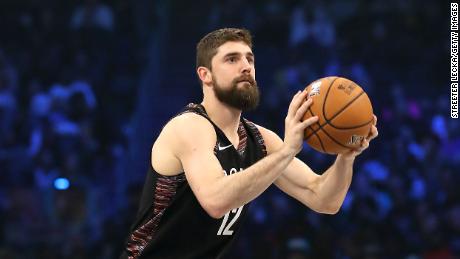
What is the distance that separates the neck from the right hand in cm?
55

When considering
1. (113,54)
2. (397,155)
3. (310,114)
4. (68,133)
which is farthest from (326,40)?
(310,114)

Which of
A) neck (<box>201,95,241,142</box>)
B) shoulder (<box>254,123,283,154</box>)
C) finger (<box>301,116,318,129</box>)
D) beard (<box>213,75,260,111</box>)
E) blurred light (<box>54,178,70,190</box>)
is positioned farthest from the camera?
blurred light (<box>54,178,70,190</box>)

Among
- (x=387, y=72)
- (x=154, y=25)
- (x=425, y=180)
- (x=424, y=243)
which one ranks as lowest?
(x=424, y=243)

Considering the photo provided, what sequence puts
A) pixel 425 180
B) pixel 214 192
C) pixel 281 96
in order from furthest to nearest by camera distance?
pixel 281 96 → pixel 425 180 → pixel 214 192

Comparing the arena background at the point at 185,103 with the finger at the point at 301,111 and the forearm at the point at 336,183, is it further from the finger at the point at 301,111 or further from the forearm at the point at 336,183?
the finger at the point at 301,111

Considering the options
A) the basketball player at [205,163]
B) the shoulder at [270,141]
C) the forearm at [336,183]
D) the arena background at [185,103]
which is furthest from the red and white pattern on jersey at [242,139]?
the arena background at [185,103]

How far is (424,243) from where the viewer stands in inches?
320

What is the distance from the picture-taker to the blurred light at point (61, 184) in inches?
323

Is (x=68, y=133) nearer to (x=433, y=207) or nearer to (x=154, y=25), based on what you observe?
(x=154, y=25)

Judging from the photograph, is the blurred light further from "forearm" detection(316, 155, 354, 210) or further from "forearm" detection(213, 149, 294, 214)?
"forearm" detection(213, 149, 294, 214)

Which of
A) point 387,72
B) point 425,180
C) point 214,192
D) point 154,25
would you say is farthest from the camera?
point 154,25

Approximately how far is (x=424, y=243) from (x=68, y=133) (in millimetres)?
4462

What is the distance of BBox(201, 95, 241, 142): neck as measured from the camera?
398 centimetres

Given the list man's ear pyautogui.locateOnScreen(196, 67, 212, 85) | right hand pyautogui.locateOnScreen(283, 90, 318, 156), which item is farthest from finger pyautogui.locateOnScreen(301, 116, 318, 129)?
man's ear pyautogui.locateOnScreen(196, 67, 212, 85)
